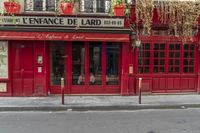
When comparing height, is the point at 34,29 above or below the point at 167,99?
above

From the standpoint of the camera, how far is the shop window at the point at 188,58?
1689cm

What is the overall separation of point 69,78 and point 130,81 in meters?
2.67

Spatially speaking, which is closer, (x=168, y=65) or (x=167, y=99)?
(x=167, y=99)

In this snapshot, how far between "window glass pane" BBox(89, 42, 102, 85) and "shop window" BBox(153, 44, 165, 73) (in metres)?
2.47

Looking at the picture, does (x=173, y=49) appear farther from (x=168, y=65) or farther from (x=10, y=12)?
(x=10, y=12)

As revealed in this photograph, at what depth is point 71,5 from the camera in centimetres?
1553

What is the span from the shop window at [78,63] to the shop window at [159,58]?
3217 mm

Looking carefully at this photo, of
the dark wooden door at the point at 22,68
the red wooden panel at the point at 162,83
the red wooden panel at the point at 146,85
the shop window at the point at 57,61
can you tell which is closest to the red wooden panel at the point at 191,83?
the red wooden panel at the point at 162,83

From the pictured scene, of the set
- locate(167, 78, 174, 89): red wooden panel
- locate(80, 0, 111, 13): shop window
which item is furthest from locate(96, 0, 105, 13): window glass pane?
locate(167, 78, 174, 89): red wooden panel

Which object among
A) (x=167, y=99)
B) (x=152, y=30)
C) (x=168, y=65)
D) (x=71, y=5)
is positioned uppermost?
(x=71, y=5)

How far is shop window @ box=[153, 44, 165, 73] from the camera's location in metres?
16.6

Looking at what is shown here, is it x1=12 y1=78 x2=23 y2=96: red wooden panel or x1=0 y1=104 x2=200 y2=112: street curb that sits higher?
x1=12 y1=78 x2=23 y2=96: red wooden panel

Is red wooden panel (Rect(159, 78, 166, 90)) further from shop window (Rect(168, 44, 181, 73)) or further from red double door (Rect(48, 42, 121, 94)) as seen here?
red double door (Rect(48, 42, 121, 94))

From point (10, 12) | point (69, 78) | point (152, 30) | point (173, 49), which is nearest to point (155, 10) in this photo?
point (152, 30)
